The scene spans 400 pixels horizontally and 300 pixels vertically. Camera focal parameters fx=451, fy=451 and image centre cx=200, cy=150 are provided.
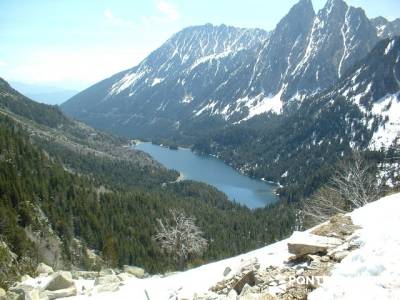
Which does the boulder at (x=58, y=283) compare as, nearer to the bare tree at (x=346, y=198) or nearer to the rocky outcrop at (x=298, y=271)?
the rocky outcrop at (x=298, y=271)

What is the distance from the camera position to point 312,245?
26.9m

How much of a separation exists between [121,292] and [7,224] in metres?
60.5

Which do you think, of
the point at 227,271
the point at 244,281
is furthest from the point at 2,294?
the point at 244,281

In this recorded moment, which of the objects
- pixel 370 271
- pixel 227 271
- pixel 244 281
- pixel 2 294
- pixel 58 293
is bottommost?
pixel 2 294

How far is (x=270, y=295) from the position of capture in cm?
2208

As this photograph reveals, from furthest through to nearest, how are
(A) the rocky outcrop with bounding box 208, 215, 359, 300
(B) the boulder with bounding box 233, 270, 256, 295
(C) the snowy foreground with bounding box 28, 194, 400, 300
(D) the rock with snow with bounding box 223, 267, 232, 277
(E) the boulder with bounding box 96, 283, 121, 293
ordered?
(E) the boulder with bounding box 96, 283, 121, 293 < (D) the rock with snow with bounding box 223, 267, 232, 277 < (B) the boulder with bounding box 233, 270, 256, 295 < (A) the rocky outcrop with bounding box 208, 215, 359, 300 < (C) the snowy foreground with bounding box 28, 194, 400, 300

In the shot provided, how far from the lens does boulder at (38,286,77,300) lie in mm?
33681

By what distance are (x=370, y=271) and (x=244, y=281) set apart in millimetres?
8183

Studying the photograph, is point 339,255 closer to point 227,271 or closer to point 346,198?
point 227,271

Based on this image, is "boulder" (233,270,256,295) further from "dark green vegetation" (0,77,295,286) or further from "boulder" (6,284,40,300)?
"dark green vegetation" (0,77,295,286)

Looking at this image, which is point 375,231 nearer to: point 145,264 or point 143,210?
point 145,264

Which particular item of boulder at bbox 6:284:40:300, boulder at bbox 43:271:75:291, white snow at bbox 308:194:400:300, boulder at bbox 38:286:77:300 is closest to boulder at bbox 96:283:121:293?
boulder at bbox 38:286:77:300

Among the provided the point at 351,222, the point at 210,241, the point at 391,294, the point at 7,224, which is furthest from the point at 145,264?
the point at 391,294

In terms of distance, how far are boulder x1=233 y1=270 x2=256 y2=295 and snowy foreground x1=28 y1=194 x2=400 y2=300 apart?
274 centimetres
